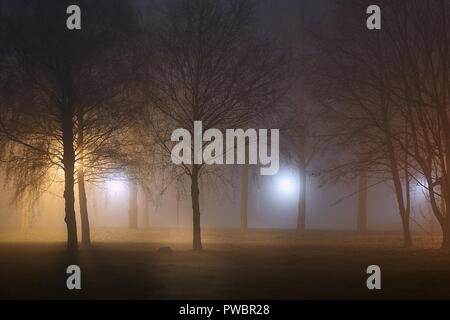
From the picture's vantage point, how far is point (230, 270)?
69.6ft

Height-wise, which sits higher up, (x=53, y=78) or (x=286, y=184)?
(x=53, y=78)

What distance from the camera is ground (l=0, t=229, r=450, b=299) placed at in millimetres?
16797

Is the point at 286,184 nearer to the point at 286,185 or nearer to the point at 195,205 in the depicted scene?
the point at 286,185

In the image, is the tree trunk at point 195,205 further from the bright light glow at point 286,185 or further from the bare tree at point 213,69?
the bright light glow at point 286,185

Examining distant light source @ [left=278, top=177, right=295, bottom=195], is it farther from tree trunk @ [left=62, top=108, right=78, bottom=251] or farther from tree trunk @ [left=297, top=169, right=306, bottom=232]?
tree trunk @ [left=62, top=108, right=78, bottom=251]

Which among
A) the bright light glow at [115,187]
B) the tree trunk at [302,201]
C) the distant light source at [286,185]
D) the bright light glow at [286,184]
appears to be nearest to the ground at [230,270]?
the tree trunk at [302,201]

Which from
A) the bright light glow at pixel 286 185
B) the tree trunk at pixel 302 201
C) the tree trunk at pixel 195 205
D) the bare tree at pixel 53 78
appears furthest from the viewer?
the bright light glow at pixel 286 185

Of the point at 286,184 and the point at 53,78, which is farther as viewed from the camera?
the point at 286,184

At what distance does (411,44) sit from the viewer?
26594 millimetres

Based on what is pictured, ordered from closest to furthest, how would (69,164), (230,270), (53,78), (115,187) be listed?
(230,270)
(53,78)
(69,164)
(115,187)

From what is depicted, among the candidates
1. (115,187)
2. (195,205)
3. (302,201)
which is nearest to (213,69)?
(195,205)

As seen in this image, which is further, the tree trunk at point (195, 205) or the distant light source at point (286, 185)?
the distant light source at point (286, 185)

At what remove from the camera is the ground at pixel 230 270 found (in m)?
A: 16.8
